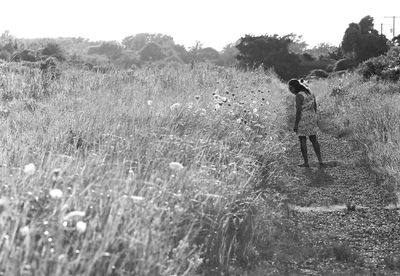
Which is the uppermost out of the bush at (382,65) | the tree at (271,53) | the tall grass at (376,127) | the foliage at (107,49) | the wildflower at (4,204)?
the foliage at (107,49)

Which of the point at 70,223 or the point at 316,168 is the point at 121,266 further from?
the point at 316,168

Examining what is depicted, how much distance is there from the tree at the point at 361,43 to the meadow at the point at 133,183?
38.8 metres

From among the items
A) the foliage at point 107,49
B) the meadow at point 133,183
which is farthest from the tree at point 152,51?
the meadow at point 133,183

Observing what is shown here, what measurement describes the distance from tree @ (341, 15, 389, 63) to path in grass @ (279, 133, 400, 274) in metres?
38.3

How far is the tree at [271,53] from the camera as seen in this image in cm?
5238

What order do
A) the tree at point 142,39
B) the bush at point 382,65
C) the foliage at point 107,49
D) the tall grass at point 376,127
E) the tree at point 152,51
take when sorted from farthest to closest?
the tree at point 142,39 → the foliage at point 107,49 → the tree at point 152,51 → the bush at point 382,65 → the tall grass at point 376,127

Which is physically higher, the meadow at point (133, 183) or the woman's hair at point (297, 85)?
the woman's hair at point (297, 85)

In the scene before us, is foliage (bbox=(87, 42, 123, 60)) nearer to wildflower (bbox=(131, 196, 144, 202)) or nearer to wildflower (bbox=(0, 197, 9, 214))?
wildflower (bbox=(131, 196, 144, 202))

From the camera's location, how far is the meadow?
309 cm

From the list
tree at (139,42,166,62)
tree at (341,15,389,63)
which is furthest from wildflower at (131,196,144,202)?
tree at (139,42,166,62)

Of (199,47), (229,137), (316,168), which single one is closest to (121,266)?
(229,137)

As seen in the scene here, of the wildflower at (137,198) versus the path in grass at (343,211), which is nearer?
the wildflower at (137,198)

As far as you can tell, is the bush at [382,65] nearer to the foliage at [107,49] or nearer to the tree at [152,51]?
the tree at [152,51]

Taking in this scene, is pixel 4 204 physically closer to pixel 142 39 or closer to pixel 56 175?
pixel 56 175
